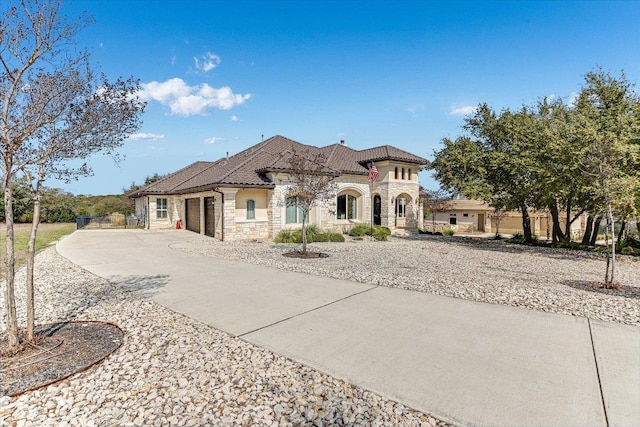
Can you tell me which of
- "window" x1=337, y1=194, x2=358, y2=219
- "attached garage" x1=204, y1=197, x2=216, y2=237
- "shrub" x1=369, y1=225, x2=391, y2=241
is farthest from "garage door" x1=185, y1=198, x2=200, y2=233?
"shrub" x1=369, y1=225, x2=391, y2=241

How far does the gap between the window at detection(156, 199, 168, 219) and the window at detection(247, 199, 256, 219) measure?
34.8 ft

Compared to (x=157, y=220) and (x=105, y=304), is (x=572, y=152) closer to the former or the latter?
(x=105, y=304)

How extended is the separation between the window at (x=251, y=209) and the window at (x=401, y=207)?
36.9 ft

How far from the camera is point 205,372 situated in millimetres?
3916

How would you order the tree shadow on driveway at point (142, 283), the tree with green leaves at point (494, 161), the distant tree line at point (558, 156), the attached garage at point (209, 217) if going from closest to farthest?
the tree shadow on driveway at point (142, 283) → the distant tree line at point (558, 156) → the tree with green leaves at point (494, 161) → the attached garage at point (209, 217)

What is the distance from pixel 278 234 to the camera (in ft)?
62.3

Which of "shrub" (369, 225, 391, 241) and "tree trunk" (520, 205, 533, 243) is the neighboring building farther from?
"shrub" (369, 225, 391, 241)

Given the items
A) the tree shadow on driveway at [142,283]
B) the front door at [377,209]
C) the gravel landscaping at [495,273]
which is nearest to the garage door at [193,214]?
the gravel landscaping at [495,273]

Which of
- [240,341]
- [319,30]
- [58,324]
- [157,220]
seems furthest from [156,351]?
[157,220]

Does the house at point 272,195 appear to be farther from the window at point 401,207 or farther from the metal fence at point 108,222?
the metal fence at point 108,222

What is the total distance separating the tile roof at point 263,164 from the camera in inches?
752

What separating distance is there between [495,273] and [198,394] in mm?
9165

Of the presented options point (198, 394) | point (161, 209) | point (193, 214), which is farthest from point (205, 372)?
point (161, 209)

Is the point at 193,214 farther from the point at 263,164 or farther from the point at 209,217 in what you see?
the point at 263,164
